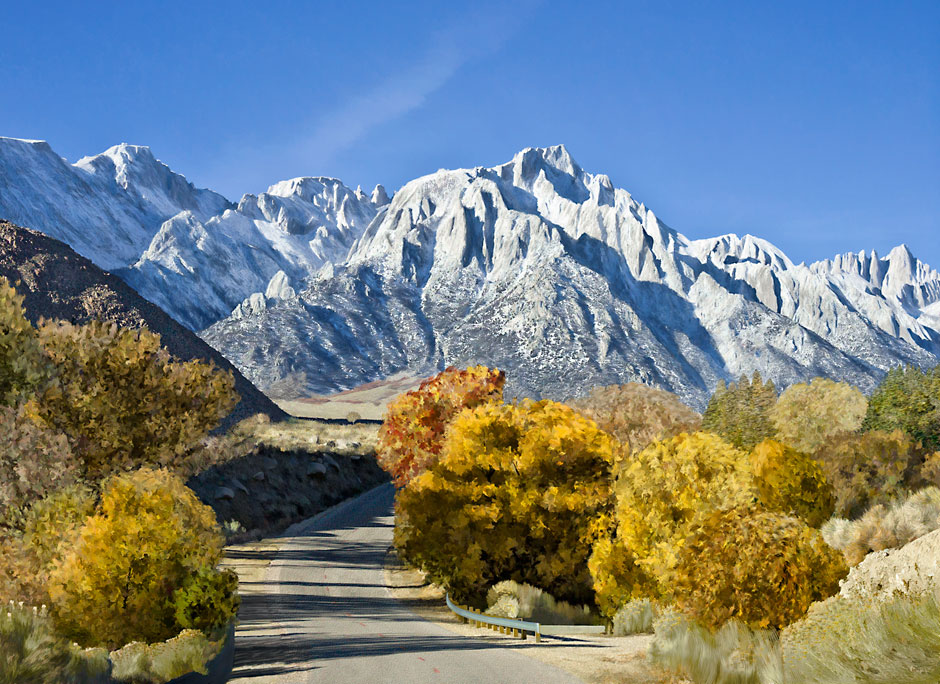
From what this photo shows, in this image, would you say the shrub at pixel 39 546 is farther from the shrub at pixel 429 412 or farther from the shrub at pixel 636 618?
the shrub at pixel 429 412

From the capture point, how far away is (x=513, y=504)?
27.0 meters

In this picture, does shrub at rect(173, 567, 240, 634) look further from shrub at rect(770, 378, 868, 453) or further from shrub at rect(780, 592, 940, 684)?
shrub at rect(770, 378, 868, 453)

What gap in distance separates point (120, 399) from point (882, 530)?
25635 mm

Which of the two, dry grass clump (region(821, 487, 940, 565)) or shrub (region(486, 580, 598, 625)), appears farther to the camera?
shrub (region(486, 580, 598, 625))

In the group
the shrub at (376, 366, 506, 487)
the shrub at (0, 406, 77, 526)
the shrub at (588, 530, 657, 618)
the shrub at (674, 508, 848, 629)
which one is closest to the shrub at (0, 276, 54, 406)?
the shrub at (0, 406, 77, 526)

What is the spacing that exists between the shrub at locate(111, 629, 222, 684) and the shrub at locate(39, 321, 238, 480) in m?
13.2

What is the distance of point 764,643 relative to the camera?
13.1 meters

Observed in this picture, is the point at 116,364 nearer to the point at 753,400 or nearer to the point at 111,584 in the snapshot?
the point at 111,584

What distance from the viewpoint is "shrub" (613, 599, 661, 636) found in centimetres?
2177

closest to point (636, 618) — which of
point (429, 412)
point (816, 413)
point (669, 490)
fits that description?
point (669, 490)

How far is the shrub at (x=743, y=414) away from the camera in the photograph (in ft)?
185

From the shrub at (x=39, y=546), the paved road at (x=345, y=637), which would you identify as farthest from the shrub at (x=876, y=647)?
the shrub at (x=39, y=546)

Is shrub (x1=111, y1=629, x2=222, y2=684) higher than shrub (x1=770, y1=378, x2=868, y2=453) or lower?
lower

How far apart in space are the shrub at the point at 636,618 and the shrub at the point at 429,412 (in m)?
14.9
